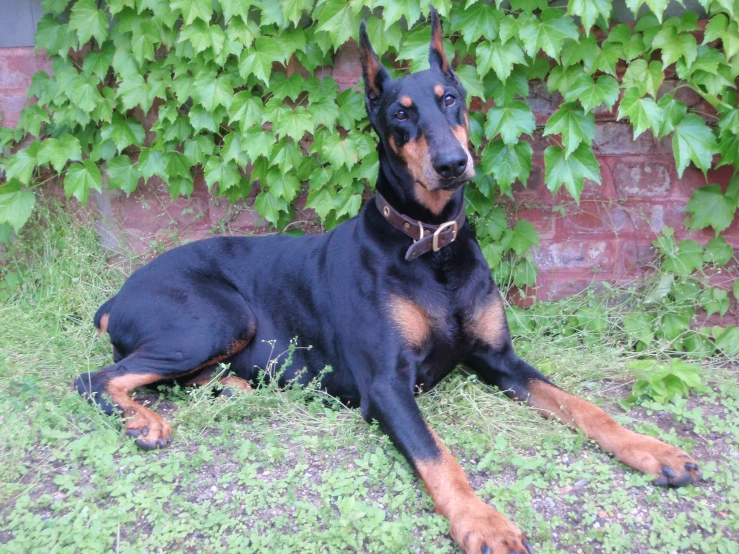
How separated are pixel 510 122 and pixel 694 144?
3.15 feet

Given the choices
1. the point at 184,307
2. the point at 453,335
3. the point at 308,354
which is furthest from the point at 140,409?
the point at 453,335

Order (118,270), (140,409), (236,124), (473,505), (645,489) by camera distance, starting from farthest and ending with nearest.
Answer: (118,270) < (236,124) < (140,409) < (645,489) < (473,505)

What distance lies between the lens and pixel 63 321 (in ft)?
13.3

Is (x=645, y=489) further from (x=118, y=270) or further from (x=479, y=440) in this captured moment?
(x=118, y=270)

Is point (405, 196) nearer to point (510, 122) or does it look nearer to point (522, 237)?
point (510, 122)

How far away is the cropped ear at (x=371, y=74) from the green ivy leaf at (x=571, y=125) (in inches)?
40.4

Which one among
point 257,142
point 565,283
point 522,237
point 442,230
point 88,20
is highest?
point 88,20

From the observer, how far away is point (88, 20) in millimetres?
3883

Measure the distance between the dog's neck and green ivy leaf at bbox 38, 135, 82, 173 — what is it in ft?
7.40

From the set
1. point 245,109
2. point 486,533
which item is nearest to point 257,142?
point 245,109

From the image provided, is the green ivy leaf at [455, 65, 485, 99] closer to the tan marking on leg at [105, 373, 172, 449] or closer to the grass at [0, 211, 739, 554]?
the grass at [0, 211, 739, 554]

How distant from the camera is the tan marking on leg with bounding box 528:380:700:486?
7.53 ft

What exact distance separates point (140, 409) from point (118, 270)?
6.10ft

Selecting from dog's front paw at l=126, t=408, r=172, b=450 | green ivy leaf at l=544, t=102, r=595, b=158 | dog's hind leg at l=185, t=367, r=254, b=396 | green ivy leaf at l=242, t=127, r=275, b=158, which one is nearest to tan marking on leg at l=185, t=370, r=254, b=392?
dog's hind leg at l=185, t=367, r=254, b=396
